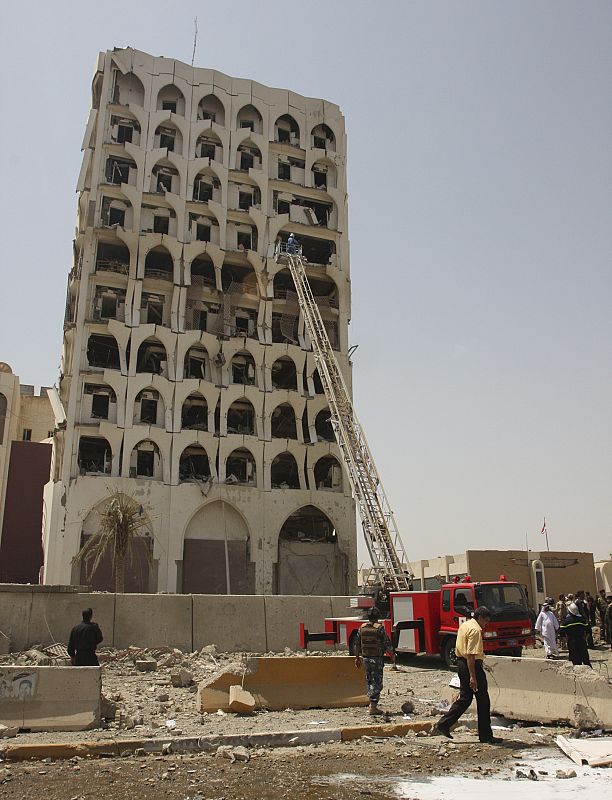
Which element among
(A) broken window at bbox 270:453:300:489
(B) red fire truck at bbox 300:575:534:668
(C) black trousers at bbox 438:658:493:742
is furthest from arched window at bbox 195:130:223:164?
(C) black trousers at bbox 438:658:493:742

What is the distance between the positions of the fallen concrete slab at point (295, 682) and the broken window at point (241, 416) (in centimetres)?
3051

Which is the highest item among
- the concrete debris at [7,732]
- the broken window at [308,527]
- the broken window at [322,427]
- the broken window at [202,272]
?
the broken window at [202,272]

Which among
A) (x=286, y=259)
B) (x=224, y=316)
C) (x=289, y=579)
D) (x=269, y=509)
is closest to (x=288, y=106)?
(x=286, y=259)

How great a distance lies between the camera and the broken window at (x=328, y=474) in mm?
44219

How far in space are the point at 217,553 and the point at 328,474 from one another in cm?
923

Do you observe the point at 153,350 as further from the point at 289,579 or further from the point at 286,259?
the point at 289,579

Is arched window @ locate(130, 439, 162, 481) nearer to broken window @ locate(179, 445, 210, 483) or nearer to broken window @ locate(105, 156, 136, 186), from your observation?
broken window @ locate(179, 445, 210, 483)

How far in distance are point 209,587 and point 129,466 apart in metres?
7.94

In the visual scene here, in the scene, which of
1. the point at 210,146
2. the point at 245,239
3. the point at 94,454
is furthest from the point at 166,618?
the point at 210,146

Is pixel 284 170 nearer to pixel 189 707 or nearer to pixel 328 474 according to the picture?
pixel 328 474

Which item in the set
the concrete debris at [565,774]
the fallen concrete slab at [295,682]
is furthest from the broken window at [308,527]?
the concrete debris at [565,774]

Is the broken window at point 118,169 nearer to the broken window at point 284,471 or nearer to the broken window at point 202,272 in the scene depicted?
the broken window at point 202,272

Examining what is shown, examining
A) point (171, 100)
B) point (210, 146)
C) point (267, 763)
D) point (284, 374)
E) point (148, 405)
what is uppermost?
point (171, 100)

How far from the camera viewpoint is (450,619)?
17703mm
